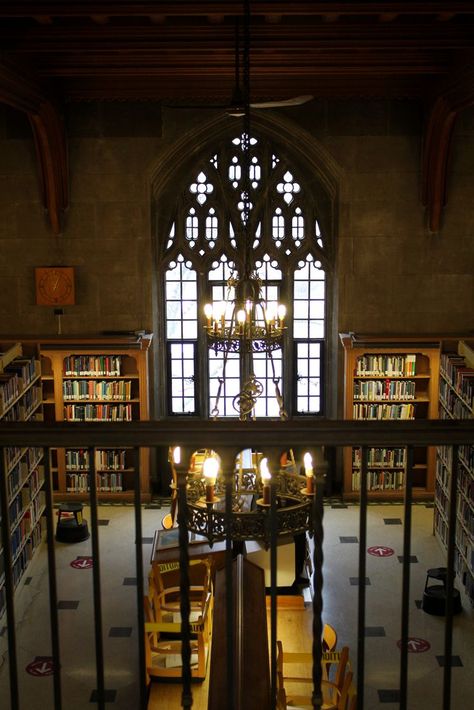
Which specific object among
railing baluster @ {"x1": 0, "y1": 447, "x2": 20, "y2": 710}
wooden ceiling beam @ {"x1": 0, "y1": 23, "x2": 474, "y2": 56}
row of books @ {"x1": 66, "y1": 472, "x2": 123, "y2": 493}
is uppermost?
wooden ceiling beam @ {"x1": 0, "y1": 23, "x2": 474, "y2": 56}

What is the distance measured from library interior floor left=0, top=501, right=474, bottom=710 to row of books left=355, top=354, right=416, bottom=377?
182 cm

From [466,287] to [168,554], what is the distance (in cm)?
530

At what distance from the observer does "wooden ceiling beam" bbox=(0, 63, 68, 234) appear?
30.8 feet

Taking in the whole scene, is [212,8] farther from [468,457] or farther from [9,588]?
[9,588]

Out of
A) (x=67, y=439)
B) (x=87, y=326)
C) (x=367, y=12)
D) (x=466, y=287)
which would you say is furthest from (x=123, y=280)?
(x=67, y=439)

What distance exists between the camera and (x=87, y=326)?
1130 centimetres

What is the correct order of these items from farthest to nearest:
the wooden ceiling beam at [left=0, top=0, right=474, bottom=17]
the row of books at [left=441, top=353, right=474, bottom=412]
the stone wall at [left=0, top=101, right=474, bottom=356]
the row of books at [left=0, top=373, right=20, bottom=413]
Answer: the stone wall at [left=0, top=101, right=474, bottom=356] → the row of books at [left=441, top=353, right=474, bottom=412] → the row of books at [left=0, top=373, right=20, bottom=413] → the wooden ceiling beam at [left=0, top=0, right=474, bottom=17]

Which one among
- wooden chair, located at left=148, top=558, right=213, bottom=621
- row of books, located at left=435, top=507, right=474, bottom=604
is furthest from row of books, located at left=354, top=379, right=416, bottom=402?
wooden chair, located at left=148, top=558, right=213, bottom=621

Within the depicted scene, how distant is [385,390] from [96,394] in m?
3.75

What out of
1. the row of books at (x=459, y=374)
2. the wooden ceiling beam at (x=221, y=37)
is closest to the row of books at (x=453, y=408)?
the row of books at (x=459, y=374)

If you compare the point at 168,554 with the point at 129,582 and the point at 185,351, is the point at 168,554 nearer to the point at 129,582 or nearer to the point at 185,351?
the point at 129,582

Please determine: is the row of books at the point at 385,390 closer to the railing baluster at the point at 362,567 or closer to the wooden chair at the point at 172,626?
the wooden chair at the point at 172,626

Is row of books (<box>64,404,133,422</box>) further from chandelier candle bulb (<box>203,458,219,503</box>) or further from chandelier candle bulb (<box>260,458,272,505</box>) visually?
chandelier candle bulb (<box>203,458,219,503</box>)

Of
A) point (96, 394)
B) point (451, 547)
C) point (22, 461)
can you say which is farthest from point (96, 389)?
point (451, 547)
